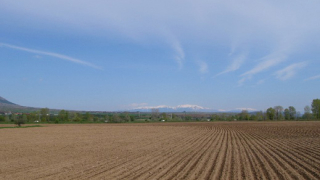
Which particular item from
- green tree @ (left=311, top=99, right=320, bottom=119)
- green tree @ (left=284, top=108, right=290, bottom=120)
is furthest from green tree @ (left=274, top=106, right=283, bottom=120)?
green tree @ (left=311, top=99, right=320, bottom=119)

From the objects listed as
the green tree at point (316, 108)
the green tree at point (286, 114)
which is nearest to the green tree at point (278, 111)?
the green tree at point (286, 114)

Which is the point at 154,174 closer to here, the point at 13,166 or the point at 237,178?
the point at 237,178

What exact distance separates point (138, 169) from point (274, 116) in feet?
483

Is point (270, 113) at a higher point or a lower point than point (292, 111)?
lower

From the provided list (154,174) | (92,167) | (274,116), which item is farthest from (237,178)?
(274,116)

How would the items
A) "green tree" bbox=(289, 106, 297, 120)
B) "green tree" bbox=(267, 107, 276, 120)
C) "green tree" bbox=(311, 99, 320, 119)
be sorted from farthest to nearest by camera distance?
"green tree" bbox=(289, 106, 297, 120) < "green tree" bbox=(267, 107, 276, 120) < "green tree" bbox=(311, 99, 320, 119)

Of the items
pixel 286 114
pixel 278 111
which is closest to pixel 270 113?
pixel 286 114

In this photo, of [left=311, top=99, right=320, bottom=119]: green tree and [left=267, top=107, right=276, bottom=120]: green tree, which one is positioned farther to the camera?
[left=267, top=107, right=276, bottom=120]: green tree

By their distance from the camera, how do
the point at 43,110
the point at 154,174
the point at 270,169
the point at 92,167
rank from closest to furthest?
1. the point at 154,174
2. the point at 270,169
3. the point at 92,167
4. the point at 43,110

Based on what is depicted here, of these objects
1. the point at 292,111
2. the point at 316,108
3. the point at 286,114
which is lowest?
the point at 286,114

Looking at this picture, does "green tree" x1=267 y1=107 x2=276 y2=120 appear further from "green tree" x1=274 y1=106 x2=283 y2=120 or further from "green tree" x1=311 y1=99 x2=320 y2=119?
"green tree" x1=311 y1=99 x2=320 y2=119

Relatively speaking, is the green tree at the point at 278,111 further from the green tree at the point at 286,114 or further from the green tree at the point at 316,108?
the green tree at the point at 316,108

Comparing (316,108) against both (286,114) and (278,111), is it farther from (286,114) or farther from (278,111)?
(278,111)

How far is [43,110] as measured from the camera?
420 feet
